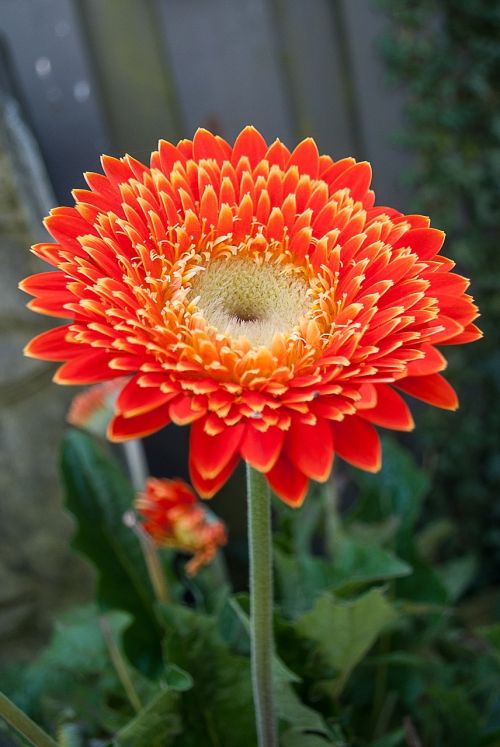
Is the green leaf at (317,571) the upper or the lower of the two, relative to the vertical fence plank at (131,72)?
lower

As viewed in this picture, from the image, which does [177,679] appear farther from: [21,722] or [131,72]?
[131,72]

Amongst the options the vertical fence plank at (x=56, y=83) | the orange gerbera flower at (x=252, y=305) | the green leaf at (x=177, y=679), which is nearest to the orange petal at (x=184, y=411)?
the orange gerbera flower at (x=252, y=305)

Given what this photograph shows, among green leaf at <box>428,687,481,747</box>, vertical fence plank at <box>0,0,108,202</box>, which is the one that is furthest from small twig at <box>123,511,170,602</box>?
vertical fence plank at <box>0,0,108,202</box>

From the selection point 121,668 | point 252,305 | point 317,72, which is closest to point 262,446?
point 252,305

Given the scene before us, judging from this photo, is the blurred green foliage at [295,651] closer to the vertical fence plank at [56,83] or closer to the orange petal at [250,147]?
the orange petal at [250,147]

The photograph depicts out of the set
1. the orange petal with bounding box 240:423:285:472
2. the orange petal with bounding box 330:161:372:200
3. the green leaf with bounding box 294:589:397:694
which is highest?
the orange petal with bounding box 330:161:372:200

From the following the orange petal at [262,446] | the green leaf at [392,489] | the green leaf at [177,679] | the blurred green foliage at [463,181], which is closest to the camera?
the orange petal at [262,446]

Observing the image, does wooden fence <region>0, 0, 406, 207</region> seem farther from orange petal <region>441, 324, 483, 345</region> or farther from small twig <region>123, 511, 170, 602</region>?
orange petal <region>441, 324, 483, 345</region>
